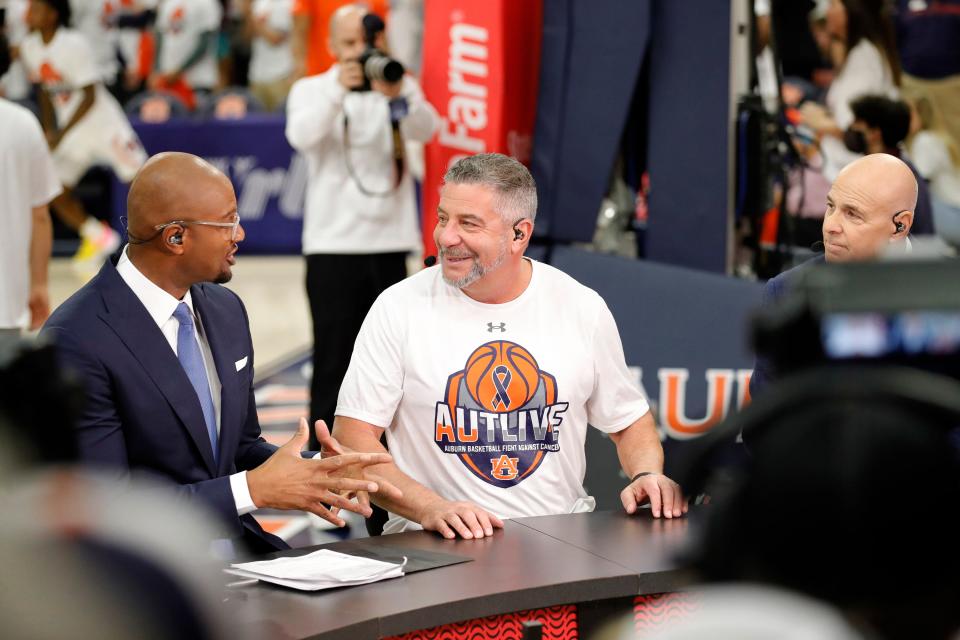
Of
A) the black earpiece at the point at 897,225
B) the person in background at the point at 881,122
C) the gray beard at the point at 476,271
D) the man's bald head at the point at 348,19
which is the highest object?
the man's bald head at the point at 348,19

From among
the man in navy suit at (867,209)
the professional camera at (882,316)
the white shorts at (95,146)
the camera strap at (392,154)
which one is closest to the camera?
the professional camera at (882,316)

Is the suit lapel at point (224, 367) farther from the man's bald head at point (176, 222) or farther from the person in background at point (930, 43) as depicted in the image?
the person in background at point (930, 43)

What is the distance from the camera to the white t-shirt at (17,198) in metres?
4.67

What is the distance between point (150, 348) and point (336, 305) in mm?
2718

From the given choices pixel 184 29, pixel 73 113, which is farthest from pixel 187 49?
pixel 73 113

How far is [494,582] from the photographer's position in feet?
8.38

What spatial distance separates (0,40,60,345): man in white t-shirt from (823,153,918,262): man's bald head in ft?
8.99

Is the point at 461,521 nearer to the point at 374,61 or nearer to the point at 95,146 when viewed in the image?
the point at 374,61

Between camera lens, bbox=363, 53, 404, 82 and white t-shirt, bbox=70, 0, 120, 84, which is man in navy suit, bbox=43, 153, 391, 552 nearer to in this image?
camera lens, bbox=363, 53, 404, 82

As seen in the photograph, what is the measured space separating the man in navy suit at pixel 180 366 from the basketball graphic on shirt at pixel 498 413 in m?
0.37

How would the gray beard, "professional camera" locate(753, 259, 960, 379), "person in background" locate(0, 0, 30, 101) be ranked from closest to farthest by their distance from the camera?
1. "professional camera" locate(753, 259, 960, 379)
2. the gray beard
3. "person in background" locate(0, 0, 30, 101)

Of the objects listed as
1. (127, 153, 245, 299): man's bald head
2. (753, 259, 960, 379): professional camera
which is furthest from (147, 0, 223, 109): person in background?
(753, 259, 960, 379): professional camera

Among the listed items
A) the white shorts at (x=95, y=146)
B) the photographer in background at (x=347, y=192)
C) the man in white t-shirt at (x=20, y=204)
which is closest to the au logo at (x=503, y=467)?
the man in white t-shirt at (x=20, y=204)

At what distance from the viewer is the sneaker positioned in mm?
10711
